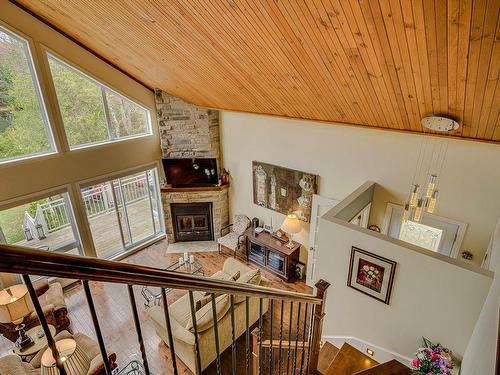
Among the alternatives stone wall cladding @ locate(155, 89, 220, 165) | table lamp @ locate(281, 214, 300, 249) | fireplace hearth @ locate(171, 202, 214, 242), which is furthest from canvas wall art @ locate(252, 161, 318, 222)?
fireplace hearth @ locate(171, 202, 214, 242)

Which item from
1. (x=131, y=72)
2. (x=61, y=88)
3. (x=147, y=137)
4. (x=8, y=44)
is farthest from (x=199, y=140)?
(x=8, y=44)

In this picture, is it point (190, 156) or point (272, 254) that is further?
point (190, 156)

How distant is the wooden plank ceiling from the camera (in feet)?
7.25

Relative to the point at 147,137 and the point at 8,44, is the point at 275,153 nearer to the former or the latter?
the point at 147,137

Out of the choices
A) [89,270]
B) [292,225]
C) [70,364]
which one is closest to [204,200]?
[292,225]

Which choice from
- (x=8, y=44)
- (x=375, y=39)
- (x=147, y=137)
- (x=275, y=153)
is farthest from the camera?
(x=147, y=137)

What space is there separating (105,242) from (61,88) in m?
3.34

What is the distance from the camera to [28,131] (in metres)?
5.11

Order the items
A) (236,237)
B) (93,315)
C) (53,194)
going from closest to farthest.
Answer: (93,315), (53,194), (236,237)

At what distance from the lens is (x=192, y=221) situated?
7.32 m

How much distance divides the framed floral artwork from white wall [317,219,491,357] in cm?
6

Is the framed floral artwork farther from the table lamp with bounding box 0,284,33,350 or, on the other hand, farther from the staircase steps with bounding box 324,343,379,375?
the table lamp with bounding box 0,284,33,350

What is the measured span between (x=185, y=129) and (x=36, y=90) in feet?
8.94

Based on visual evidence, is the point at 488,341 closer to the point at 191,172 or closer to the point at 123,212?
the point at 191,172
